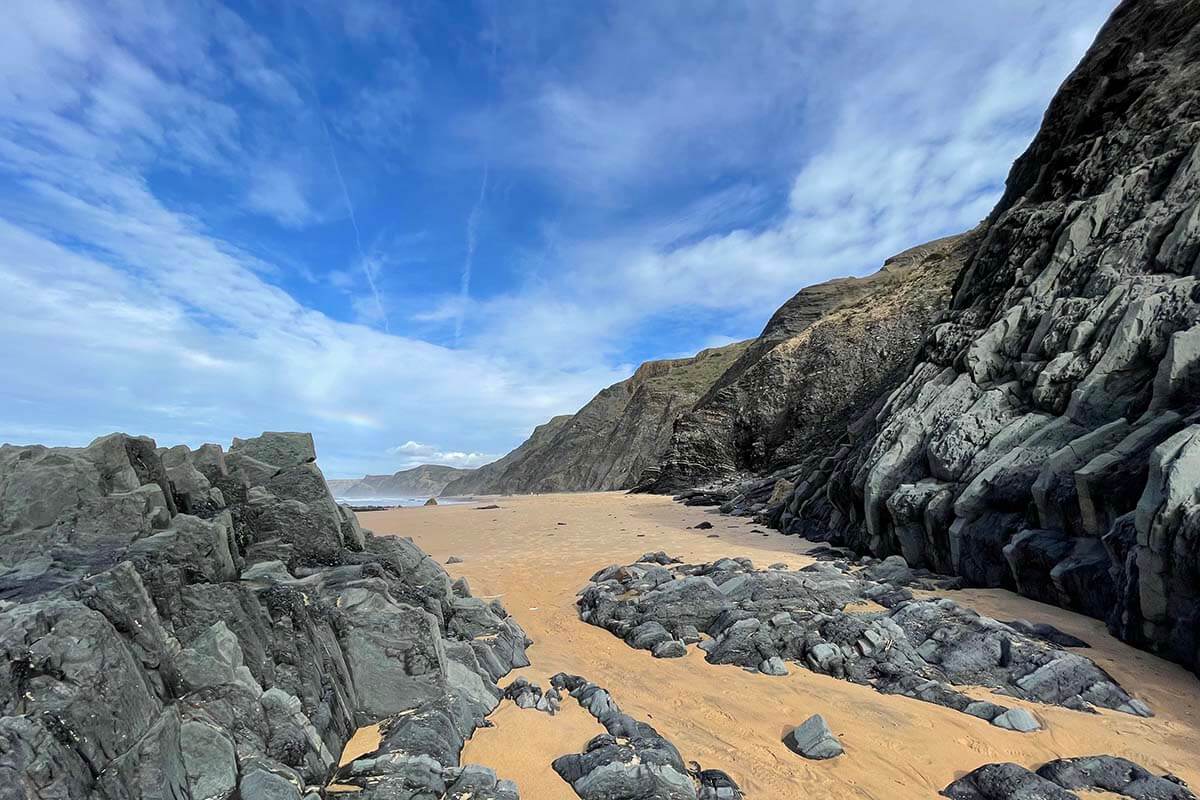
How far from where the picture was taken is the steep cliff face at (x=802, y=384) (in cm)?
3669

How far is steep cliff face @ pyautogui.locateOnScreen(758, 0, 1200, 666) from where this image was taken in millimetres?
6898

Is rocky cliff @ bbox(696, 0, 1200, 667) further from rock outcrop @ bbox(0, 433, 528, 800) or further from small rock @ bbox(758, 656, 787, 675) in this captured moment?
rock outcrop @ bbox(0, 433, 528, 800)

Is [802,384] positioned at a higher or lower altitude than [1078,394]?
higher

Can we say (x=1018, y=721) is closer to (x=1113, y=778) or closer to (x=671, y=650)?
(x=1113, y=778)

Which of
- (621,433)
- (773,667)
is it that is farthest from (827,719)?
(621,433)

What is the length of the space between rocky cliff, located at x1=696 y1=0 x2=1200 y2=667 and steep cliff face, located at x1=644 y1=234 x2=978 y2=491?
A: 18127 millimetres

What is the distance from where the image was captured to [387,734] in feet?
15.0

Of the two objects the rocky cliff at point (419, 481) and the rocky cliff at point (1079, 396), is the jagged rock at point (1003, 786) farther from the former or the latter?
the rocky cliff at point (419, 481)

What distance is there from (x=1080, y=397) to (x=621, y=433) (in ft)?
186

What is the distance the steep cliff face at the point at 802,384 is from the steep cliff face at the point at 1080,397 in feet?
60.2

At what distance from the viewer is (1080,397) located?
9.96 meters

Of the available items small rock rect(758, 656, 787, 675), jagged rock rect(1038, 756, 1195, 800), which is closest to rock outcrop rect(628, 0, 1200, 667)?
jagged rock rect(1038, 756, 1195, 800)

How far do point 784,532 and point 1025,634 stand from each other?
1087cm

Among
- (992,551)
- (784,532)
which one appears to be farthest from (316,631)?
(784,532)
